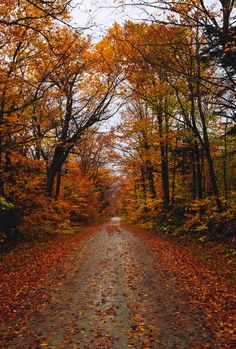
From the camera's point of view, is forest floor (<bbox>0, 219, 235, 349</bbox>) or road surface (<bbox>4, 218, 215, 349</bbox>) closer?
road surface (<bbox>4, 218, 215, 349</bbox>)

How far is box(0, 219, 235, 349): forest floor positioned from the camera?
5.66 metres

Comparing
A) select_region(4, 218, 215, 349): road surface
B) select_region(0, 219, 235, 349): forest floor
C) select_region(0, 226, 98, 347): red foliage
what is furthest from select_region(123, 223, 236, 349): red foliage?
select_region(0, 226, 98, 347): red foliage

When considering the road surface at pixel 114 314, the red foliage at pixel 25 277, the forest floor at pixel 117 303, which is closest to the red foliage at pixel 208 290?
the forest floor at pixel 117 303

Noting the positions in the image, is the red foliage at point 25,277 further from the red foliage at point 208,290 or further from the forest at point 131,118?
the red foliage at point 208,290

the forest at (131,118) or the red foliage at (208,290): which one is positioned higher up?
the forest at (131,118)

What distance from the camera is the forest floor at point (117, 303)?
566cm

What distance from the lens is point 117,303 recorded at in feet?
24.7

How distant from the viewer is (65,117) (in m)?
22.2

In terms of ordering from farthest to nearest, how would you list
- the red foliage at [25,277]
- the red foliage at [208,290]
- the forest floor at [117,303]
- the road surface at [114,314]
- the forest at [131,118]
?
1. the forest at [131,118]
2. the red foliage at [25,277]
3. the red foliage at [208,290]
4. the forest floor at [117,303]
5. the road surface at [114,314]

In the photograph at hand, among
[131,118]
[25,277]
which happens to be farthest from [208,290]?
[131,118]

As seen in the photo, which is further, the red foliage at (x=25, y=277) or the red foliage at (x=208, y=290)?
the red foliage at (x=25, y=277)

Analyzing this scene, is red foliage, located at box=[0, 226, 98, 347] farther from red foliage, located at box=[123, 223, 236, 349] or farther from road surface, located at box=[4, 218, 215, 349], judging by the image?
red foliage, located at box=[123, 223, 236, 349]

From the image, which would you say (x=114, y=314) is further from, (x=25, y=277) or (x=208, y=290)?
(x=25, y=277)

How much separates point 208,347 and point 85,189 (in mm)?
30444
